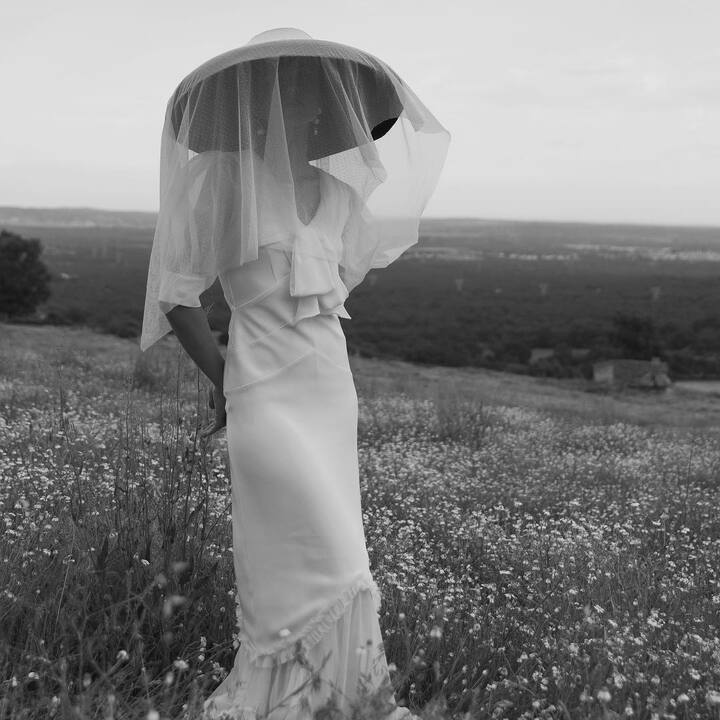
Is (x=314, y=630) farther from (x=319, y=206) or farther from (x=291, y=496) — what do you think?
(x=319, y=206)

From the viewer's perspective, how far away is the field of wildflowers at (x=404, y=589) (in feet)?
9.36

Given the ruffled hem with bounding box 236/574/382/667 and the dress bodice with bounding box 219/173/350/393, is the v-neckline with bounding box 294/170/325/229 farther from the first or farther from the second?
the ruffled hem with bounding box 236/574/382/667

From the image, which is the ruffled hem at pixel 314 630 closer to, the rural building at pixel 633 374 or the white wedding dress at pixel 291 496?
the white wedding dress at pixel 291 496

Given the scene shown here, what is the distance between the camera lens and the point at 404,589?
3.77m

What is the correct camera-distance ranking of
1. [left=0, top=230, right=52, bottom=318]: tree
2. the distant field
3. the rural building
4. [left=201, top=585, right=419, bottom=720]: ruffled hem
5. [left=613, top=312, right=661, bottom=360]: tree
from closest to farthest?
[left=201, top=585, right=419, bottom=720]: ruffled hem
the rural building
[left=0, top=230, right=52, bottom=318]: tree
[left=613, top=312, right=661, bottom=360]: tree
the distant field

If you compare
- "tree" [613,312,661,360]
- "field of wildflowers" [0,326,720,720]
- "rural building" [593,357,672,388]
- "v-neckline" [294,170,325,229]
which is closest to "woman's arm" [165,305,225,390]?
"v-neckline" [294,170,325,229]

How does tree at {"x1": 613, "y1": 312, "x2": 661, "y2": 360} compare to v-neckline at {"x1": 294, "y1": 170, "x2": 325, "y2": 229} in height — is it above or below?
below

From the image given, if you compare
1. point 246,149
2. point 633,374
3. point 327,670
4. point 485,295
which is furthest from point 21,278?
point 485,295

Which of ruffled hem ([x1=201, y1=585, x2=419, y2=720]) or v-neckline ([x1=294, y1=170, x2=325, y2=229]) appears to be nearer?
ruffled hem ([x1=201, y1=585, x2=419, y2=720])

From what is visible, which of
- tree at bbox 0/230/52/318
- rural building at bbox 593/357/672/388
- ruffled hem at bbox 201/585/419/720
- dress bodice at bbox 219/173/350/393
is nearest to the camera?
ruffled hem at bbox 201/585/419/720

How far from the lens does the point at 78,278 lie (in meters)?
77.9

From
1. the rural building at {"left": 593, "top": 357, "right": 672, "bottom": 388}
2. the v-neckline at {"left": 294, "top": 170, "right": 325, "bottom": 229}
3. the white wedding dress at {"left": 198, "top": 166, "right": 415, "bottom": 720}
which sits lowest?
the rural building at {"left": 593, "top": 357, "right": 672, "bottom": 388}

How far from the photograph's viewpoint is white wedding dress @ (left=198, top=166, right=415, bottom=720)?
2805mm

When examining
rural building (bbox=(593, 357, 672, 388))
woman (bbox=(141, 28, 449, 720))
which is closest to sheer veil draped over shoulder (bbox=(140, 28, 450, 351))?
woman (bbox=(141, 28, 449, 720))
